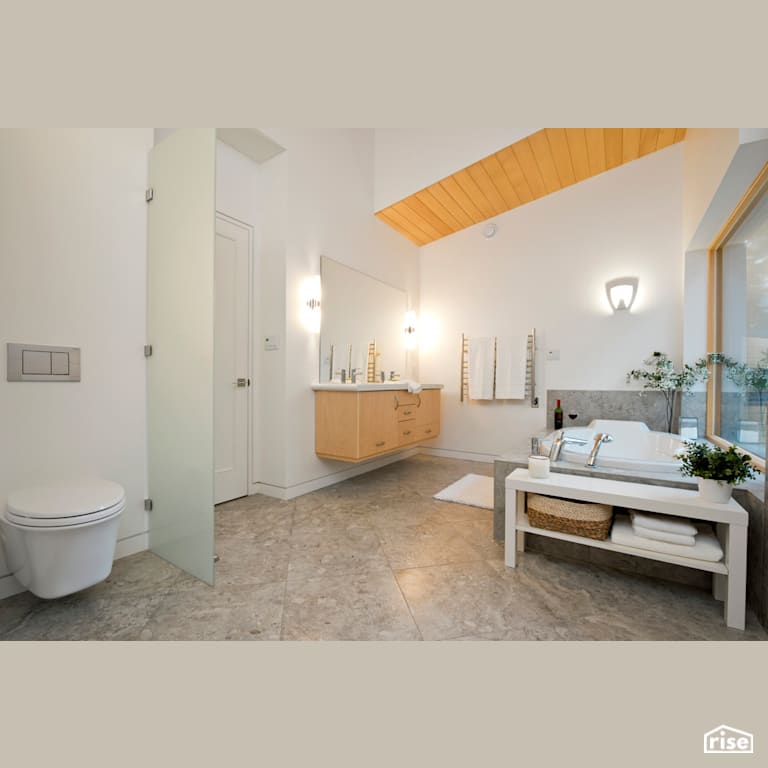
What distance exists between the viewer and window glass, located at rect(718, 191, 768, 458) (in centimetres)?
188

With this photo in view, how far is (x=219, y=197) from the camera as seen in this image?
102 inches

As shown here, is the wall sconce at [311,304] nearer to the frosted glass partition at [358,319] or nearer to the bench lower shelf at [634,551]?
the frosted glass partition at [358,319]

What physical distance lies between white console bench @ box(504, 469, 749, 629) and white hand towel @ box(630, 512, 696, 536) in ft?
0.14

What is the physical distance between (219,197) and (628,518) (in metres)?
3.14

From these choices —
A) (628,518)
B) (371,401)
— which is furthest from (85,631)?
(628,518)

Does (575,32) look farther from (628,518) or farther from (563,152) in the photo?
(563,152)

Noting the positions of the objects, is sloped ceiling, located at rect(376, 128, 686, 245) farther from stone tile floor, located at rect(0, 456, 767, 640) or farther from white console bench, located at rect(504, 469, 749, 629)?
stone tile floor, located at rect(0, 456, 767, 640)

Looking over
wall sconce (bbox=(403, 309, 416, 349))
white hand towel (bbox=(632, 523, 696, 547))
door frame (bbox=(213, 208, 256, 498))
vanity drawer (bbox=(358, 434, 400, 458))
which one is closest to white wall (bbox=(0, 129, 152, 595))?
door frame (bbox=(213, 208, 256, 498))

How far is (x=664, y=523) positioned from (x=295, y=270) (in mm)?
2636

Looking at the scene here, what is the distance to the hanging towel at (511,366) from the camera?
3693 millimetres

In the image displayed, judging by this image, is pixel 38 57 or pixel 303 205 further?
pixel 303 205

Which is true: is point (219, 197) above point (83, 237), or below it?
above

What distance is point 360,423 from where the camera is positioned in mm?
2695

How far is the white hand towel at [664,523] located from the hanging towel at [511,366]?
7.15 feet
